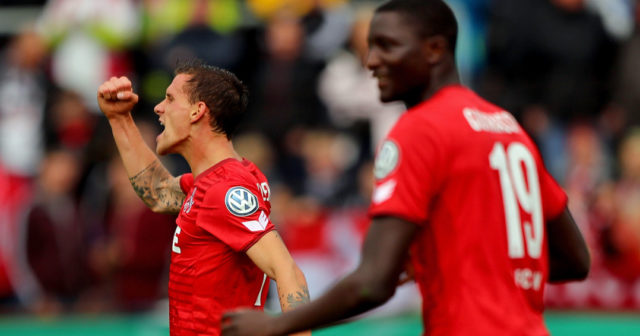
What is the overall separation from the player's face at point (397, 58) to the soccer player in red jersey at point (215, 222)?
1.08 meters

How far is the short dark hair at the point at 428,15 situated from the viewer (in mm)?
3762

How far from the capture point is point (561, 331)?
423 inches

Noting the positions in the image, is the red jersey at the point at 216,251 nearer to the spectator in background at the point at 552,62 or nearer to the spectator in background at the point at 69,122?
the spectator in background at the point at 552,62

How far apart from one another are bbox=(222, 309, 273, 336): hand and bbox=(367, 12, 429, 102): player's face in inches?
34.8

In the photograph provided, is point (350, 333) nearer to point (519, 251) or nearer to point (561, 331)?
point (561, 331)

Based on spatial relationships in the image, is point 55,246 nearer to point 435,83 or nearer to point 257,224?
point 257,224

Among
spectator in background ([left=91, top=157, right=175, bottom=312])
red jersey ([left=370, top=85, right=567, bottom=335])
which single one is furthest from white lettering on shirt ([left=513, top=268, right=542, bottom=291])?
spectator in background ([left=91, top=157, right=175, bottom=312])

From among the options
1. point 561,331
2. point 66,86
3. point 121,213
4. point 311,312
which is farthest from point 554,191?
point 66,86

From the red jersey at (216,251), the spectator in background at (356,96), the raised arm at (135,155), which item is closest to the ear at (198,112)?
the red jersey at (216,251)

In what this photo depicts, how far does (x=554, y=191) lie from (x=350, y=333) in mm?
7425

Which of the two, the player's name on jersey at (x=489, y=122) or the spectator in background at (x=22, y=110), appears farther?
the spectator in background at (x=22, y=110)

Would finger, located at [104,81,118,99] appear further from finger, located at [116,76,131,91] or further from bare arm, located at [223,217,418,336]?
bare arm, located at [223,217,418,336]

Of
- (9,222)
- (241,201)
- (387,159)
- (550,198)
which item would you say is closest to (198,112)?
(241,201)

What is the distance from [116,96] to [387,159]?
85.1 inches
